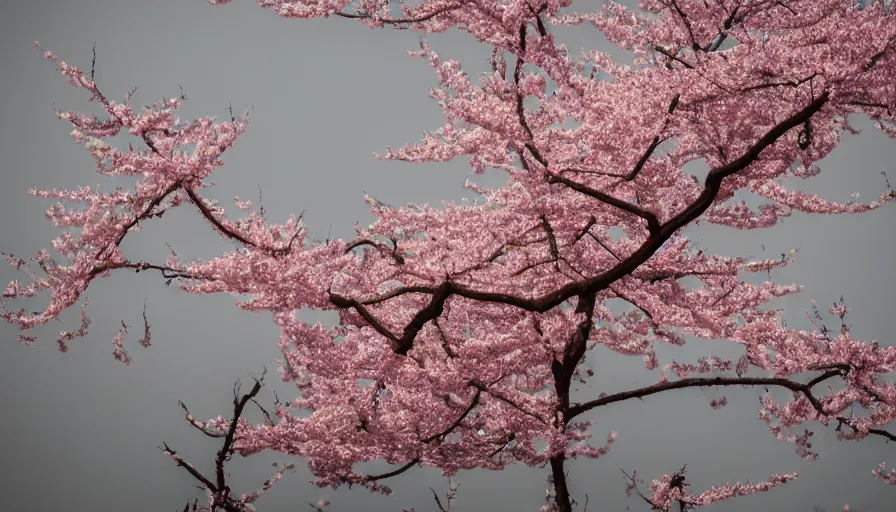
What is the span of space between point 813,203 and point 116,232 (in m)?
6.63

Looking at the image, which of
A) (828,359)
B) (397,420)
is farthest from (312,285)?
(828,359)

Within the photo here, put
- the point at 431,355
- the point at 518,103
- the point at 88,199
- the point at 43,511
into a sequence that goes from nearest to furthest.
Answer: the point at 518,103
the point at 88,199
the point at 431,355
the point at 43,511

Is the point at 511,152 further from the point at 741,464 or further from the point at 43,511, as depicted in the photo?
the point at 43,511

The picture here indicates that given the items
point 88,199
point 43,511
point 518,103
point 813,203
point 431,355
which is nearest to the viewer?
point 518,103

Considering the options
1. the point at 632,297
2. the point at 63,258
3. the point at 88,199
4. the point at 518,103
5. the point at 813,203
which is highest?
the point at 813,203

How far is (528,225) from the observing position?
5293mm

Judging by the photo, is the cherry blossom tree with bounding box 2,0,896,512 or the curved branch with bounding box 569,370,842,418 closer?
the cherry blossom tree with bounding box 2,0,896,512

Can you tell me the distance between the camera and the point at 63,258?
460 centimetres

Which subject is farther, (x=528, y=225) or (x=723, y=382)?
(x=723, y=382)

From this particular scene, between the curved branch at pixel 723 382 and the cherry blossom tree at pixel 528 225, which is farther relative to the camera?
the curved branch at pixel 723 382

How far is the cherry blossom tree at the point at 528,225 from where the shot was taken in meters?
4.30

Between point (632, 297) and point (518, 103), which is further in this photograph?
point (632, 297)

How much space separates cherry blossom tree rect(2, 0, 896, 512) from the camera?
430cm

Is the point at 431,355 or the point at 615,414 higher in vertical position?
the point at 615,414
